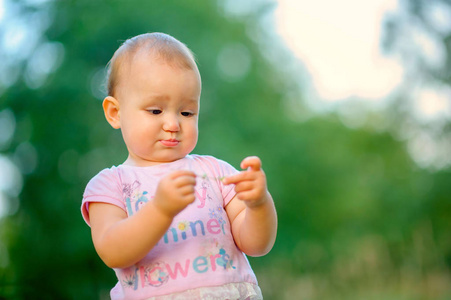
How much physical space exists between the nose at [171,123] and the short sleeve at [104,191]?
185 mm

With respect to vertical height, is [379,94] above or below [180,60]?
above

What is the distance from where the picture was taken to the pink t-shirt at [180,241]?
4.21 feet

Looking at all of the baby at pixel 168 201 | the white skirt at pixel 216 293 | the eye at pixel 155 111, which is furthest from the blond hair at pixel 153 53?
the white skirt at pixel 216 293

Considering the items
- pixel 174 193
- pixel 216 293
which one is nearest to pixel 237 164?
pixel 216 293

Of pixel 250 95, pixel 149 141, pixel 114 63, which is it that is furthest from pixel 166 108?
pixel 250 95

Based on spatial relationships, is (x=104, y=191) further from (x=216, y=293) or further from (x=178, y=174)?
(x=216, y=293)

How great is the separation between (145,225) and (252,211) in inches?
10.7

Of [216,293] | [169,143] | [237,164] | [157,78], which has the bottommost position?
[216,293]

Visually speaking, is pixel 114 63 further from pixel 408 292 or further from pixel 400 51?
pixel 408 292

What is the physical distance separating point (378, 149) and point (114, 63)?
29.9 ft

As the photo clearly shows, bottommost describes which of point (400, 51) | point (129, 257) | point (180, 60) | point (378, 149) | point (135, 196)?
point (129, 257)

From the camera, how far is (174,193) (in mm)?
1172

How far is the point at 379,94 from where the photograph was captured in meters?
9.02

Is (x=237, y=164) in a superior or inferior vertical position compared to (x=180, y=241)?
superior
